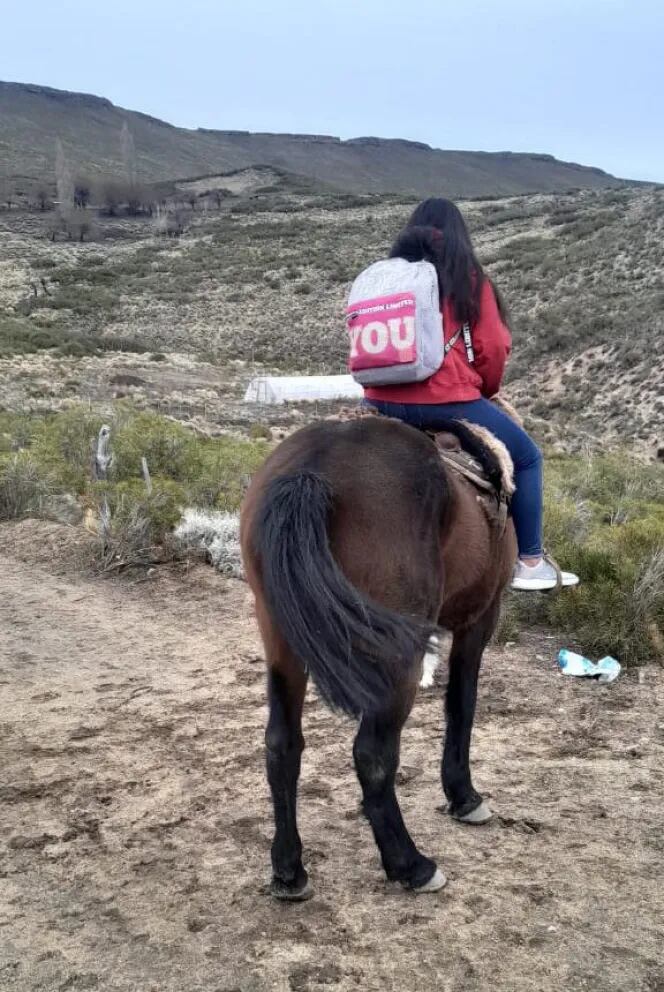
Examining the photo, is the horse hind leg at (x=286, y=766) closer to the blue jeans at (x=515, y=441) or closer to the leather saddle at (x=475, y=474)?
the leather saddle at (x=475, y=474)

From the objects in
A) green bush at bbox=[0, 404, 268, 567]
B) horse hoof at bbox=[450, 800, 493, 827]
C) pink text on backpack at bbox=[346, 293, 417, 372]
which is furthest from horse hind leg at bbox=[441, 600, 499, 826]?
green bush at bbox=[0, 404, 268, 567]

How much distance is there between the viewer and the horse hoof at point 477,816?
3736 millimetres

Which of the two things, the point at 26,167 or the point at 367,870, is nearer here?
the point at 367,870

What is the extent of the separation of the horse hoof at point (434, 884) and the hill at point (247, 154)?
335ft

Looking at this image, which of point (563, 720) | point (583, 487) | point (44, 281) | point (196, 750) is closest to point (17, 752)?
point (196, 750)

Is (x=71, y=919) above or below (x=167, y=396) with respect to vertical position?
above

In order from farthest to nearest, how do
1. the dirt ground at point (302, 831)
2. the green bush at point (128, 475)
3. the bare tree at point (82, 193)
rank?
1. the bare tree at point (82, 193)
2. the green bush at point (128, 475)
3. the dirt ground at point (302, 831)

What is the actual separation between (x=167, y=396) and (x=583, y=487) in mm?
17237

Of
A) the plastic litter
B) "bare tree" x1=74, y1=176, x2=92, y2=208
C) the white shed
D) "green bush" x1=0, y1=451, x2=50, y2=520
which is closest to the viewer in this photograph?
the plastic litter

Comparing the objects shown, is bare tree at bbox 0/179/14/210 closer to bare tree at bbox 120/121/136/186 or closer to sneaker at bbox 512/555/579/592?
bare tree at bbox 120/121/136/186

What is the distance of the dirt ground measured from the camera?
2.68 m

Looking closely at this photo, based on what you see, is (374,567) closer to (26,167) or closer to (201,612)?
(201,612)

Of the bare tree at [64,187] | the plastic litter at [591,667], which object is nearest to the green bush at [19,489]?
the plastic litter at [591,667]

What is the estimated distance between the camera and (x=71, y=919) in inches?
116
